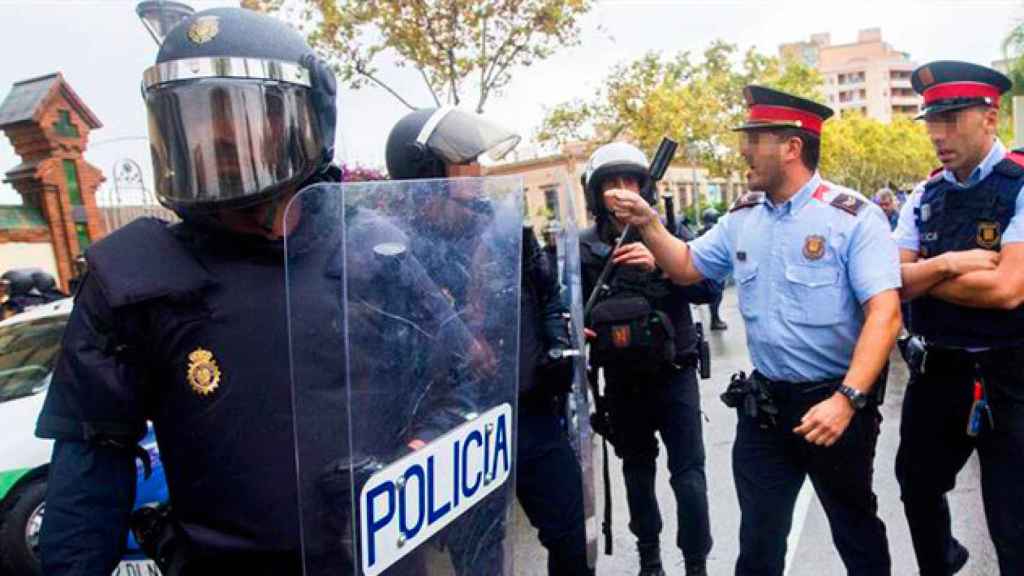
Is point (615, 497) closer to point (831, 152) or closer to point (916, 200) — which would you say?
point (916, 200)

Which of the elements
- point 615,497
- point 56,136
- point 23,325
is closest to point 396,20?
point 56,136

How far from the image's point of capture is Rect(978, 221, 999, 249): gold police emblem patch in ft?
7.66

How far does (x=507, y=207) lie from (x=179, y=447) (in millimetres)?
774

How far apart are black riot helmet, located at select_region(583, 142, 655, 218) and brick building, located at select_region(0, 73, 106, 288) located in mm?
9532

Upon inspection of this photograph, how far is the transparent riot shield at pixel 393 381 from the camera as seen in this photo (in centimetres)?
115

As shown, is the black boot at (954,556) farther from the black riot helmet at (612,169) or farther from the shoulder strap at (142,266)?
the shoulder strap at (142,266)

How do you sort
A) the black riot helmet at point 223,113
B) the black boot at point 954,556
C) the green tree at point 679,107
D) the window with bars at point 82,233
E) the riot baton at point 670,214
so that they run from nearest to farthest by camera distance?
the black riot helmet at point 223,113
the black boot at point 954,556
the riot baton at point 670,214
the window with bars at point 82,233
the green tree at point 679,107

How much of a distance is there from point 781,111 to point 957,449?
1.29m

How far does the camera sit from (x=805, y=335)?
2283mm

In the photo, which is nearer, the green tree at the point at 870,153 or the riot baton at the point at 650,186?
the riot baton at the point at 650,186

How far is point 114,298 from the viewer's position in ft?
3.91

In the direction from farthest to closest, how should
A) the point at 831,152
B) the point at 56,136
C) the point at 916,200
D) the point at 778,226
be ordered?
the point at 831,152, the point at 56,136, the point at 916,200, the point at 778,226

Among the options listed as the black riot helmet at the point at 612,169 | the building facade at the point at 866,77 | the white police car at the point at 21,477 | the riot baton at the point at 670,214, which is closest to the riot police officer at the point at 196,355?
the black riot helmet at the point at 612,169

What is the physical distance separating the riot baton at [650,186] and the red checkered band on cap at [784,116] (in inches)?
14.5
